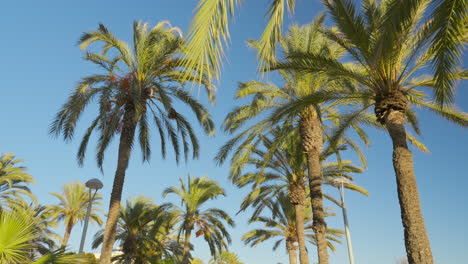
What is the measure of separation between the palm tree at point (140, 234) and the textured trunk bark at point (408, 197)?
1723 centimetres

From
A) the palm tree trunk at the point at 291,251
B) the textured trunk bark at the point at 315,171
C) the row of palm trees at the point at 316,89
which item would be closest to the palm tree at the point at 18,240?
the row of palm trees at the point at 316,89

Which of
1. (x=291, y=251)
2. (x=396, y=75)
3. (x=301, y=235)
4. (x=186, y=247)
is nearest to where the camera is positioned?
(x=396, y=75)

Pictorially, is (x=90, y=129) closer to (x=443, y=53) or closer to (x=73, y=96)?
(x=73, y=96)

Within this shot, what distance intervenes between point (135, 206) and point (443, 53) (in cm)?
2324

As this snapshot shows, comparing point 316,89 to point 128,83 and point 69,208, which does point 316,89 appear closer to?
point 128,83

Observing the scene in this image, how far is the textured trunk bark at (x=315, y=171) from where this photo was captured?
13.9 metres

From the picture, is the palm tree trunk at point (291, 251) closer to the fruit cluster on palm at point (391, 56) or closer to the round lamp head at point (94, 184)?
the fruit cluster on palm at point (391, 56)

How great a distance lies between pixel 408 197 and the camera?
324 inches

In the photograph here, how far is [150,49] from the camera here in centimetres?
1374

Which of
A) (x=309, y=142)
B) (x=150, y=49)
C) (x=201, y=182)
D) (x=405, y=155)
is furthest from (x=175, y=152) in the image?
(x=201, y=182)

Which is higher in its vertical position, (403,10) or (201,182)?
(201,182)

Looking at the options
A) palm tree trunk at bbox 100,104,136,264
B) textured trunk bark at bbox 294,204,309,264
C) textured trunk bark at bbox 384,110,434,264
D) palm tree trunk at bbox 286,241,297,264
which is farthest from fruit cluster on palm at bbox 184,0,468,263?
palm tree trunk at bbox 286,241,297,264

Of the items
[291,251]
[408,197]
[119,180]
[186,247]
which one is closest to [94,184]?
[119,180]

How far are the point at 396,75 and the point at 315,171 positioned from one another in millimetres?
5885
